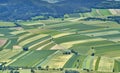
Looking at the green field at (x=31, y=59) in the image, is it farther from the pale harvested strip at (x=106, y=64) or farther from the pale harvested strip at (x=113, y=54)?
the pale harvested strip at (x=106, y=64)

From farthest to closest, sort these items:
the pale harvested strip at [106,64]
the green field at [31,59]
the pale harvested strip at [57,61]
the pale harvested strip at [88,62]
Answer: the green field at [31,59]
the pale harvested strip at [57,61]
the pale harvested strip at [88,62]
the pale harvested strip at [106,64]

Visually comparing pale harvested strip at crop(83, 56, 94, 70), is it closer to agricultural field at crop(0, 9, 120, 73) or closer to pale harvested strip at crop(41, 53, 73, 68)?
agricultural field at crop(0, 9, 120, 73)

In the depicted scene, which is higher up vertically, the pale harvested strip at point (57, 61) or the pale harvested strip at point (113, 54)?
the pale harvested strip at point (113, 54)

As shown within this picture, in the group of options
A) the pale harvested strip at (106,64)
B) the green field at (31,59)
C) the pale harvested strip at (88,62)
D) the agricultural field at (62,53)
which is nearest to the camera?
the pale harvested strip at (106,64)

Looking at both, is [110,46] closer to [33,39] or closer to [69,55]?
[69,55]

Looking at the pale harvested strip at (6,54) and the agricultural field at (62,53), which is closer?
the agricultural field at (62,53)

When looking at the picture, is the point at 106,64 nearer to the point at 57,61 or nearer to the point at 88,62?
the point at 88,62

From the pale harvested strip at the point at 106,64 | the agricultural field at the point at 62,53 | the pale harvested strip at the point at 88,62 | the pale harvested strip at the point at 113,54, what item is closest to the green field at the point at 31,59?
the agricultural field at the point at 62,53
